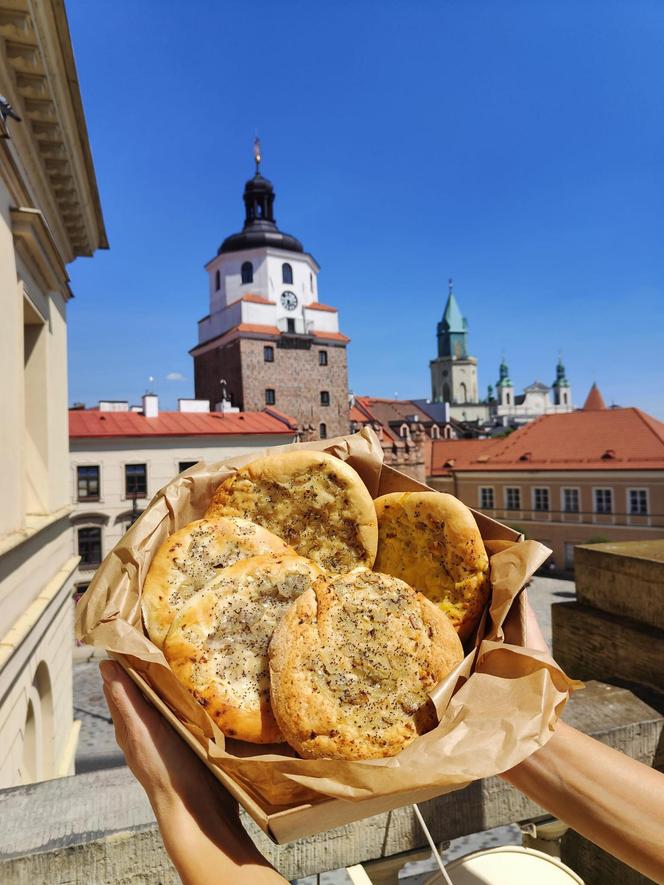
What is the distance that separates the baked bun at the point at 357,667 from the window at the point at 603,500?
30873 mm

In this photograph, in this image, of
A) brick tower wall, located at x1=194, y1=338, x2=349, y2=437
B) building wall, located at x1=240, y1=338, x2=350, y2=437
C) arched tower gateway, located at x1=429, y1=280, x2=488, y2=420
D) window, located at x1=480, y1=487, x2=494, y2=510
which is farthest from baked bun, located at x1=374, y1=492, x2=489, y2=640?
arched tower gateway, located at x1=429, y1=280, x2=488, y2=420

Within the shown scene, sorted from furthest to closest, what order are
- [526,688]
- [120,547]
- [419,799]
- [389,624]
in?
[120,547] → [389,624] → [526,688] → [419,799]

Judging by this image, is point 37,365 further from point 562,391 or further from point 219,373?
point 562,391

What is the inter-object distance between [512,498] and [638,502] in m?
6.38

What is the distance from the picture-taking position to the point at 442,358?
5310 inches

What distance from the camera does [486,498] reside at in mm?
33719

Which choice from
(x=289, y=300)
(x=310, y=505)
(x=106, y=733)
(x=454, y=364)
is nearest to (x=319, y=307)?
(x=289, y=300)

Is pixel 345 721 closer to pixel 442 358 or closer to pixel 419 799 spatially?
pixel 419 799

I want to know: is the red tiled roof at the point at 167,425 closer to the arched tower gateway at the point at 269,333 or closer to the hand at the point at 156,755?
the arched tower gateway at the point at 269,333

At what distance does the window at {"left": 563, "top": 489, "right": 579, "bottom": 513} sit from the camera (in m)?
30.2

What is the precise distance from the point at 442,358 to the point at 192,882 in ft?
452

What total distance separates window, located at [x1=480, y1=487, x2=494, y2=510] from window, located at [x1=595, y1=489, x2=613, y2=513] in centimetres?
580

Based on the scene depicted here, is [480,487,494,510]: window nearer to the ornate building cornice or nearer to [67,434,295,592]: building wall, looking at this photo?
[67,434,295,592]: building wall

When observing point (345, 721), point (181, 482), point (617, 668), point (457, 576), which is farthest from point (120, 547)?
point (617, 668)
